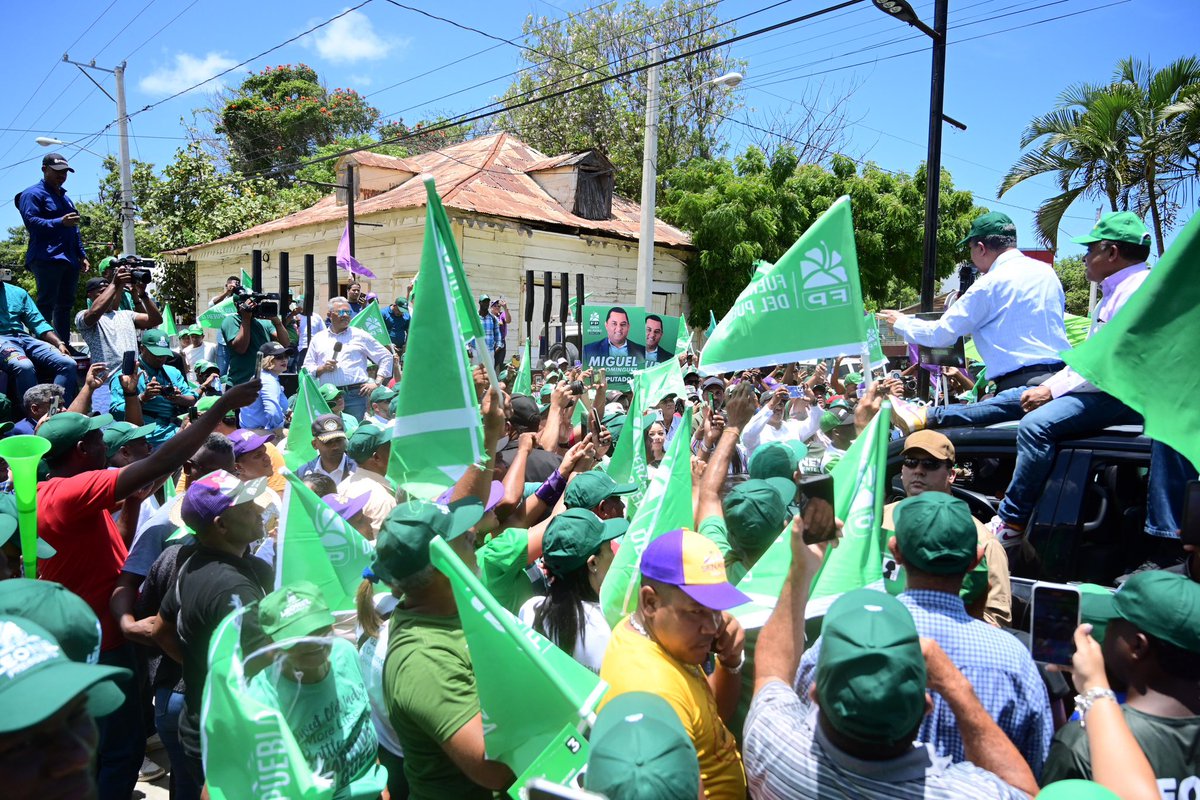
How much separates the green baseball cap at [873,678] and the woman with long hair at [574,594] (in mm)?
1190

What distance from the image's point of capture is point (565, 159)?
2514 centimetres

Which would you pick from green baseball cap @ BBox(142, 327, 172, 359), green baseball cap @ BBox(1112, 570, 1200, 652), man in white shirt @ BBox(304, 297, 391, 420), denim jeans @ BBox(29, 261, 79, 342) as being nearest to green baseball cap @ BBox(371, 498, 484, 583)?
green baseball cap @ BBox(1112, 570, 1200, 652)

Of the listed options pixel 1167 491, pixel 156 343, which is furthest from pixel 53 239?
pixel 1167 491

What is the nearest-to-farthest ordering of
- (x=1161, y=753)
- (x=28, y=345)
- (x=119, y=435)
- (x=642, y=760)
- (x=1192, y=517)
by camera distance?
1. (x=642, y=760)
2. (x=1161, y=753)
3. (x=1192, y=517)
4. (x=119, y=435)
5. (x=28, y=345)

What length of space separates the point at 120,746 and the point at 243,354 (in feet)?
18.4

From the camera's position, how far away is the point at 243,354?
8445 millimetres

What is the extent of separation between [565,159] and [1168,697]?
80.6ft

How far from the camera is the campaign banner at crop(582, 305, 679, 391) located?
30.4 ft

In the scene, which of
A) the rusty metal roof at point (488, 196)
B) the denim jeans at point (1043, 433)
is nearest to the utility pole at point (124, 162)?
the rusty metal roof at point (488, 196)

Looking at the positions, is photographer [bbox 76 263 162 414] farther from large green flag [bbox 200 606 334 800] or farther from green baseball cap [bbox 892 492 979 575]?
green baseball cap [bbox 892 492 979 575]

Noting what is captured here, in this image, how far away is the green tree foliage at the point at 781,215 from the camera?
25.3 meters

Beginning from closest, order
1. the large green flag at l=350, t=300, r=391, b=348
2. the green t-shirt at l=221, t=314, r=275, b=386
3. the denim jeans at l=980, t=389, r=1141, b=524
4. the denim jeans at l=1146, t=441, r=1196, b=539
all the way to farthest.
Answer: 1. the denim jeans at l=1146, t=441, r=1196, b=539
2. the denim jeans at l=980, t=389, r=1141, b=524
3. the green t-shirt at l=221, t=314, r=275, b=386
4. the large green flag at l=350, t=300, r=391, b=348

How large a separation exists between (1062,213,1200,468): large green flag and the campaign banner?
20.4ft

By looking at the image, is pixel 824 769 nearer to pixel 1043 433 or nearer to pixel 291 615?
pixel 291 615
